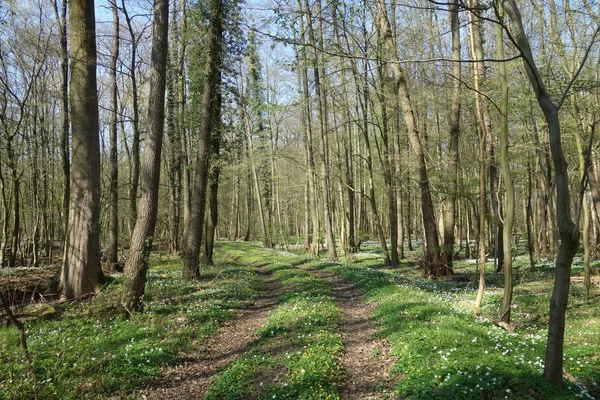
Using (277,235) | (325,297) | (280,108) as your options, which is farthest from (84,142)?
(277,235)

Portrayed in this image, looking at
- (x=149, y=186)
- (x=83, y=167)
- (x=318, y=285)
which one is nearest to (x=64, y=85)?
(x=83, y=167)

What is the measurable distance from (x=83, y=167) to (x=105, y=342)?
521 cm

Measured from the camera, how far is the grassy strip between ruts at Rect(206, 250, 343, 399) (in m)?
5.32

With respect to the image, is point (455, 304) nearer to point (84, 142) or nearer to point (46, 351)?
point (46, 351)

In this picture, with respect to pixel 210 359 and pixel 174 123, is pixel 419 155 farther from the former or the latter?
pixel 174 123

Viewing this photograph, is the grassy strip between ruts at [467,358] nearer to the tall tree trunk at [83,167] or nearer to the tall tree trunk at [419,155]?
the tall tree trunk at [419,155]

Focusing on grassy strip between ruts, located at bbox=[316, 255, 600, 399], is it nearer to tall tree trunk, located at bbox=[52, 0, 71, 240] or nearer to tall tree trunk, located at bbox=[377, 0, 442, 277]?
tall tree trunk, located at bbox=[377, 0, 442, 277]

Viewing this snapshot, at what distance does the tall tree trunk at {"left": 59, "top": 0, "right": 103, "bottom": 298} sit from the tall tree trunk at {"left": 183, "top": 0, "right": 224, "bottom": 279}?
166 inches

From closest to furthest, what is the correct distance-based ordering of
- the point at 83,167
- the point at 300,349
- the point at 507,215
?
the point at 300,349 → the point at 507,215 → the point at 83,167

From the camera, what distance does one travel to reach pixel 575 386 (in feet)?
15.7

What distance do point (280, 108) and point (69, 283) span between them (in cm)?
913

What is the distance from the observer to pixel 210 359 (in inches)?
281

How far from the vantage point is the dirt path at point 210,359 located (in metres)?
5.79

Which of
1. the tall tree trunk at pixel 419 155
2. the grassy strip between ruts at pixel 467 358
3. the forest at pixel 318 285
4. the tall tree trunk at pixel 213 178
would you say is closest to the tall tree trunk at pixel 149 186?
the forest at pixel 318 285
